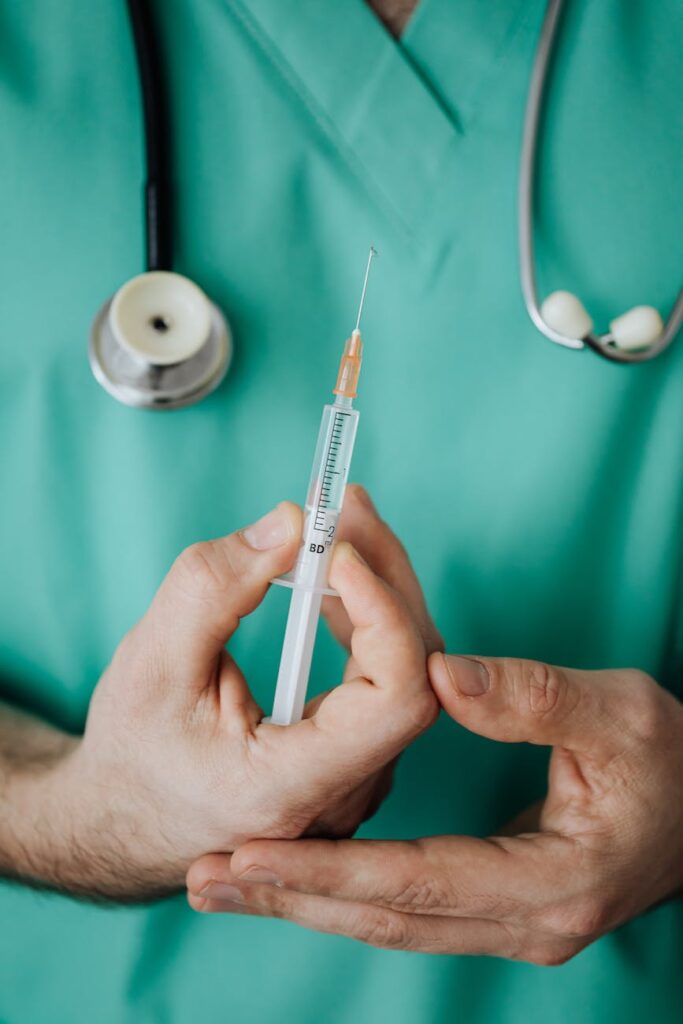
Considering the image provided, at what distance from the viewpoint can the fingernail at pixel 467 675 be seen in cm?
60

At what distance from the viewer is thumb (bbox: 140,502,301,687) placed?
1.93ft

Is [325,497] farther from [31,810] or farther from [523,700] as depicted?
[31,810]

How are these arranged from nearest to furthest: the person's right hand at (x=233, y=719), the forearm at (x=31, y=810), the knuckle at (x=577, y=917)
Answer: the person's right hand at (x=233, y=719) → the knuckle at (x=577, y=917) → the forearm at (x=31, y=810)

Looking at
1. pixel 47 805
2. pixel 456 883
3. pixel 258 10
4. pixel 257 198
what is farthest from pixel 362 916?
pixel 258 10

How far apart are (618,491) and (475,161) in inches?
14.2

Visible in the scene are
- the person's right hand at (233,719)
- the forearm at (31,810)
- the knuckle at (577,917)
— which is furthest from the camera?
the forearm at (31,810)

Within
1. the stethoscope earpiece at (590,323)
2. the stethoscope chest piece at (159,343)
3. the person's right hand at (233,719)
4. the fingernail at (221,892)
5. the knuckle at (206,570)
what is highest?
the stethoscope earpiece at (590,323)

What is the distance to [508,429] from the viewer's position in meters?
0.82

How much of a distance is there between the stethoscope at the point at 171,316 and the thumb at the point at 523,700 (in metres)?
0.32

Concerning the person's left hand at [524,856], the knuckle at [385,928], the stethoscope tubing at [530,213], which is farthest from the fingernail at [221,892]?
the stethoscope tubing at [530,213]

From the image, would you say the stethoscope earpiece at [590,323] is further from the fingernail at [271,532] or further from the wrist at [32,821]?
the wrist at [32,821]

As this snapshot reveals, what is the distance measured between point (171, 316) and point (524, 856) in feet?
1.81

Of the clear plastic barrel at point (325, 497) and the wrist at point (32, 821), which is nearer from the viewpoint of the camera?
the clear plastic barrel at point (325, 497)

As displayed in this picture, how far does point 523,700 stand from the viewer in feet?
2.06
